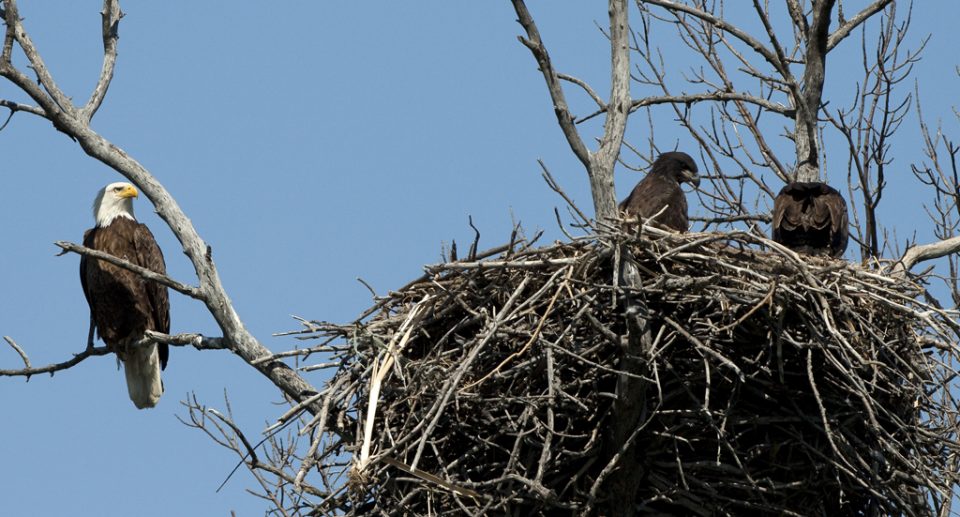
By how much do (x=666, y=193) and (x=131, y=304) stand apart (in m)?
4.16

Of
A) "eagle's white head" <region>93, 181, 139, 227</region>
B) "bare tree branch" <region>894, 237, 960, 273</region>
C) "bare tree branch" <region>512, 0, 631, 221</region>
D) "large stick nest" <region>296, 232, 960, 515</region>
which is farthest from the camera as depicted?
"eagle's white head" <region>93, 181, 139, 227</region>

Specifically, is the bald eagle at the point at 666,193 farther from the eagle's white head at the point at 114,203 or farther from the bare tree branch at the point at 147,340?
the eagle's white head at the point at 114,203

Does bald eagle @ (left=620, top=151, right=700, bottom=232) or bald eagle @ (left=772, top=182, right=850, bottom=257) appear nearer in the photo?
bald eagle @ (left=772, top=182, right=850, bottom=257)

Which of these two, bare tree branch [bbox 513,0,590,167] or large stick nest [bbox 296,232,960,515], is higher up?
bare tree branch [bbox 513,0,590,167]

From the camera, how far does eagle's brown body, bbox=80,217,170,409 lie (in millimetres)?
10422

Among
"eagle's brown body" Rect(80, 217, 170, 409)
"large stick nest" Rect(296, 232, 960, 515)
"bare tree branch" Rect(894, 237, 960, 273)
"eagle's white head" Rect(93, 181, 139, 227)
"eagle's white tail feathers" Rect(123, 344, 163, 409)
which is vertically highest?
"eagle's white head" Rect(93, 181, 139, 227)

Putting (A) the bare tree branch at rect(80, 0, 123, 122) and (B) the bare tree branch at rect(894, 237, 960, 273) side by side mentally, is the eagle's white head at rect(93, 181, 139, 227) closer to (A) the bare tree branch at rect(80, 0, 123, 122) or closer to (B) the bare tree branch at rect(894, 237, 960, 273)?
(A) the bare tree branch at rect(80, 0, 123, 122)

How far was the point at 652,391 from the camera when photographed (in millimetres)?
6859

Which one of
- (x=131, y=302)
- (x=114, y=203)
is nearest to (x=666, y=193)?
(x=131, y=302)

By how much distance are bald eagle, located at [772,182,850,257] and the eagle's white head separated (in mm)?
5014

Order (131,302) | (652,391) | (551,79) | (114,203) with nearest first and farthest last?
(652,391) < (551,79) < (131,302) < (114,203)

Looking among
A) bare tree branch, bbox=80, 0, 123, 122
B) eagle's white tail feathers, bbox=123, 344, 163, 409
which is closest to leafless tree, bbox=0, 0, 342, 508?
bare tree branch, bbox=80, 0, 123, 122

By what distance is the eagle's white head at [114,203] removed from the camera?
35.2ft

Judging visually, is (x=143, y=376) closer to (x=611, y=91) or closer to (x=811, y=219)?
(x=611, y=91)
